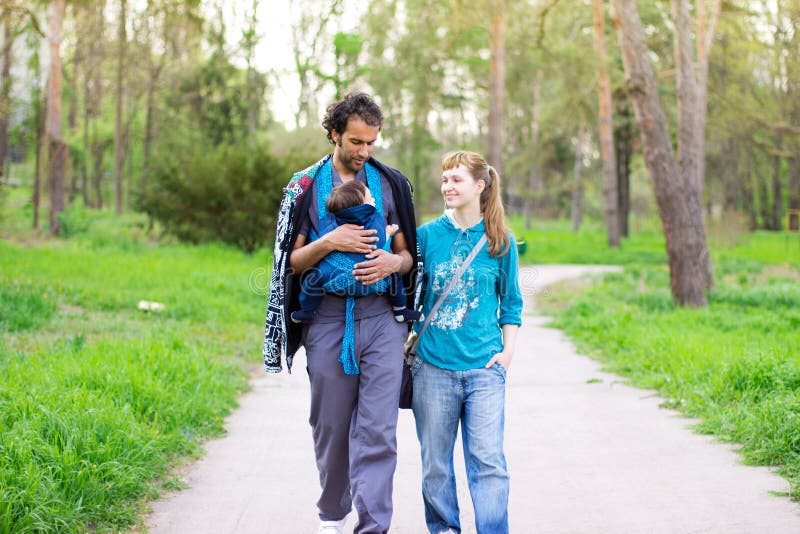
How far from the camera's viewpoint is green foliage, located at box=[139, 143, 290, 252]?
75.3 ft

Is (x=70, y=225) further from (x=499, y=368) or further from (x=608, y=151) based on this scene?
(x=499, y=368)

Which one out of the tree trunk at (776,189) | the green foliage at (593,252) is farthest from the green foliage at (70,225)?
the tree trunk at (776,189)

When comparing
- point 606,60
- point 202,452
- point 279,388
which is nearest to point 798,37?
point 606,60

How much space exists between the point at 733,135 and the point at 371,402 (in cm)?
3899

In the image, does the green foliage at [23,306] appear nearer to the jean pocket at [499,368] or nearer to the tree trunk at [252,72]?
the jean pocket at [499,368]

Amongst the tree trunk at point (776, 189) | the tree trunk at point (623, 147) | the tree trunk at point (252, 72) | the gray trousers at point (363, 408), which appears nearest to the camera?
the gray trousers at point (363, 408)

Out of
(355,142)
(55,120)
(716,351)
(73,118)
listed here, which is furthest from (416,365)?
(73,118)

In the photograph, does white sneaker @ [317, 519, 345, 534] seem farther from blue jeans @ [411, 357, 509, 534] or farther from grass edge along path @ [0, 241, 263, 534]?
grass edge along path @ [0, 241, 263, 534]

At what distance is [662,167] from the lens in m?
13.1

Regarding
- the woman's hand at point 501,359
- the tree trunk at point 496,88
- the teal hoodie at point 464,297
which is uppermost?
the tree trunk at point 496,88

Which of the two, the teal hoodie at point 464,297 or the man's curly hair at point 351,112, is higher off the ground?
the man's curly hair at point 351,112

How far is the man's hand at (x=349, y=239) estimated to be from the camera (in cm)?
384

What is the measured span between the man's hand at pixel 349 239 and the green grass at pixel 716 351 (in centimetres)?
273

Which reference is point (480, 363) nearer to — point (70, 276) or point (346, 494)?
point (346, 494)
